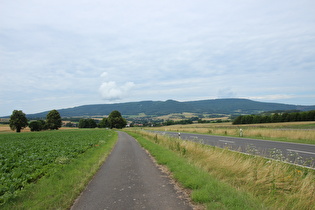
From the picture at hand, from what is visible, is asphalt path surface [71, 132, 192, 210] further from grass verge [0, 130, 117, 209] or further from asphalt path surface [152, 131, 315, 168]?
asphalt path surface [152, 131, 315, 168]

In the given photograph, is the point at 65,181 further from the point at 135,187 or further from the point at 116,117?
the point at 116,117

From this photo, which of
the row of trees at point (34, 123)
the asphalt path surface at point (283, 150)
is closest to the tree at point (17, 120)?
the row of trees at point (34, 123)

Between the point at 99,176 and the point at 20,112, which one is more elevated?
the point at 20,112

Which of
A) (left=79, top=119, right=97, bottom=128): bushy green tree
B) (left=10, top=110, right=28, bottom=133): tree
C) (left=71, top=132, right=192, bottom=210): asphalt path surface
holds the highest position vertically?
(left=10, top=110, right=28, bottom=133): tree

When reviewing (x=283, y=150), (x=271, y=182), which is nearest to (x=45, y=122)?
(x=283, y=150)

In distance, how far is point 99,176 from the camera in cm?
881

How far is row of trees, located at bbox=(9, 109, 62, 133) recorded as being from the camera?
7619 centimetres

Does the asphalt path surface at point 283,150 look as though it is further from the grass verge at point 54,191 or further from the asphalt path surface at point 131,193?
the grass verge at point 54,191

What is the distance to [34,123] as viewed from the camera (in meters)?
94.3

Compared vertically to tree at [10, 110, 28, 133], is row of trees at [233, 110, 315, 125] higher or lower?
lower

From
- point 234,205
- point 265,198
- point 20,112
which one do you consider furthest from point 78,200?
point 20,112

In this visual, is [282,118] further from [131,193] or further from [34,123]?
[34,123]

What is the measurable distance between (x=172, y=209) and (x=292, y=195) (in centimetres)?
310

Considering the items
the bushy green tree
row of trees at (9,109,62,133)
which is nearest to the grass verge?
row of trees at (9,109,62,133)
